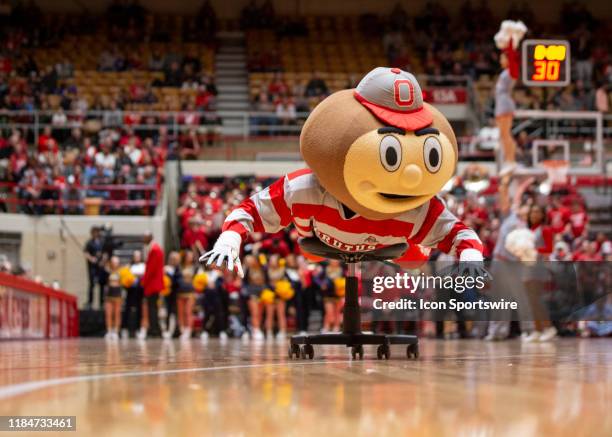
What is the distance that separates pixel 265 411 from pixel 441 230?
2.62m

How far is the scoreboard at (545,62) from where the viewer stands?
1137 centimetres

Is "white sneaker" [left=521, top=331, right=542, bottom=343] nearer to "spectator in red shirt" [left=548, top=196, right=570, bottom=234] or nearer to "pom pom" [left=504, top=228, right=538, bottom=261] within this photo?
"pom pom" [left=504, top=228, right=538, bottom=261]

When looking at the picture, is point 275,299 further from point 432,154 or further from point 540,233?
point 432,154

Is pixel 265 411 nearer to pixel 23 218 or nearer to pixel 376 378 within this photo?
pixel 376 378

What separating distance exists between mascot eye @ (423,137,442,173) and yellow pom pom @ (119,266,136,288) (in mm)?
9429

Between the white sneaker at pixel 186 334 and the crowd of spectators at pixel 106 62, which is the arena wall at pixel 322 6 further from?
the white sneaker at pixel 186 334

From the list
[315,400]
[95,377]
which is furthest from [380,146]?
[315,400]

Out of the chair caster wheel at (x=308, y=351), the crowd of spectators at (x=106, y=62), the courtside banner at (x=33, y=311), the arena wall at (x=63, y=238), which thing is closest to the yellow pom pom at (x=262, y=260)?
the courtside banner at (x=33, y=311)

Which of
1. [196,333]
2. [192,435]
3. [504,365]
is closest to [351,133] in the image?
[504,365]

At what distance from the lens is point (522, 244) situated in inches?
354

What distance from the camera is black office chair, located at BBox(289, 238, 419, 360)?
4641 mm

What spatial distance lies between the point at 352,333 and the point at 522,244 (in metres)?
4.60

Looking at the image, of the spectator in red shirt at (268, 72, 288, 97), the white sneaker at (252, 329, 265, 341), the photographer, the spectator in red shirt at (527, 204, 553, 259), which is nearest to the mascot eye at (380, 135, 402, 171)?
the spectator in red shirt at (527, 204, 553, 259)

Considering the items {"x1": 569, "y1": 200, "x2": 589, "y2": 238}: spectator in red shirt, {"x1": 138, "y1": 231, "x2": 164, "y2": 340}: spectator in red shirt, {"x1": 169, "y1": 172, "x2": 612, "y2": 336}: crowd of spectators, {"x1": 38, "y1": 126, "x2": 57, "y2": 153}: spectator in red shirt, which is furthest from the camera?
{"x1": 38, "y1": 126, "x2": 57, "y2": 153}: spectator in red shirt
